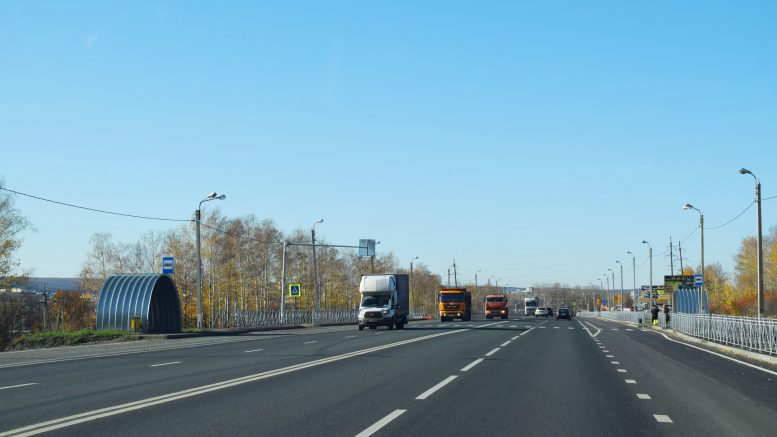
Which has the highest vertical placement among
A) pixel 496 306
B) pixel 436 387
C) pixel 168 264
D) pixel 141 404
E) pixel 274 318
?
pixel 168 264

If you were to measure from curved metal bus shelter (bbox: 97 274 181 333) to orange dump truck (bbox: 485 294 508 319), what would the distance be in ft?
Result: 184

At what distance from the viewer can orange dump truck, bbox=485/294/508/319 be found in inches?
3704

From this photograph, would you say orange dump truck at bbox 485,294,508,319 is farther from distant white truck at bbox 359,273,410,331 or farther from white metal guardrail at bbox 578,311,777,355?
white metal guardrail at bbox 578,311,777,355

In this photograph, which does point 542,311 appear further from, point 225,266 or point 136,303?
point 136,303

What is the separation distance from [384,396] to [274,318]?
49.6m

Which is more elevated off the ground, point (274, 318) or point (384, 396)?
point (384, 396)

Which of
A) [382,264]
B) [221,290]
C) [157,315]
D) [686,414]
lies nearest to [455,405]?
[686,414]

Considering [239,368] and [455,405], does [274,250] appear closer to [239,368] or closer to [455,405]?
[239,368]

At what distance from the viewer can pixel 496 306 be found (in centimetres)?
9462

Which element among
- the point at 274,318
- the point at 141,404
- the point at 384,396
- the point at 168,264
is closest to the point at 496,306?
the point at 274,318

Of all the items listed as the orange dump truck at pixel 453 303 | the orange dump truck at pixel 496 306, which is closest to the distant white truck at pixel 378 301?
the orange dump truck at pixel 453 303

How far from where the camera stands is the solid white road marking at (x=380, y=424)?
9259 mm

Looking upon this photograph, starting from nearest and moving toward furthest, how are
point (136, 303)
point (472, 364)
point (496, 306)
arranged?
point (472, 364) < point (136, 303) < point (496, 306)

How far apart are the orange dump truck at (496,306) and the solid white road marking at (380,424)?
8413cm
